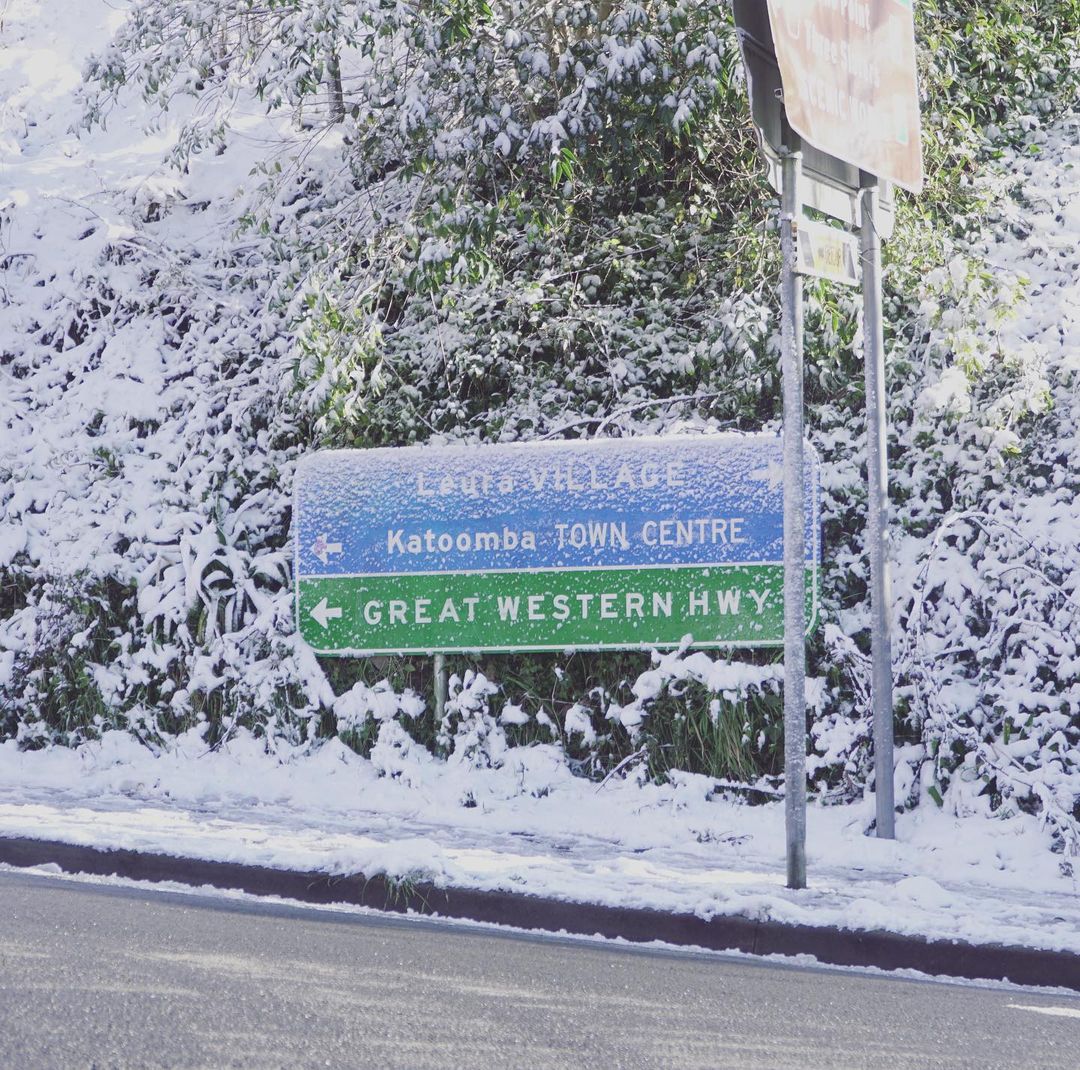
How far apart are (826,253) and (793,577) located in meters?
1.35

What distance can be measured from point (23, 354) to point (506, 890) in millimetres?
6637

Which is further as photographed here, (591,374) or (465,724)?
(591,374)

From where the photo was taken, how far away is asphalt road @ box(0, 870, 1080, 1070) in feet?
11.3

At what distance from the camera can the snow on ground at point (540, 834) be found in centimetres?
527

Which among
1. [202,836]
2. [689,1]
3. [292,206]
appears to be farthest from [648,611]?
[292,206]

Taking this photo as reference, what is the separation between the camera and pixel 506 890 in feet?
17.4

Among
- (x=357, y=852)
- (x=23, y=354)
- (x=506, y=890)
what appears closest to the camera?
(x=506, y=890)

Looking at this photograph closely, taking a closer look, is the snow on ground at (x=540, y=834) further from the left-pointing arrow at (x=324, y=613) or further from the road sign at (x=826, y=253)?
the road sign at (x=826, y=253)

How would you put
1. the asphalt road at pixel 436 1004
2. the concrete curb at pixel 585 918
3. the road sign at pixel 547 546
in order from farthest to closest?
1. the road sign at pixel 547 546
2. the concrete curb at pixel 585 918
3. the asphalt road at pixel 436 1004

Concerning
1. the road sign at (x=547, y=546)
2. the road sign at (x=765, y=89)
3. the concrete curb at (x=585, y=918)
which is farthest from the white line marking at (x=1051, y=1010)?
the road sign at (x=765, y=89)

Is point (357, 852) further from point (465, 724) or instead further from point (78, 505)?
point (78, 505)

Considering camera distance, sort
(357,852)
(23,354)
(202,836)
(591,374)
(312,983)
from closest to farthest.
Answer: (312,983)
(357,852)
(202,836)
(591,374)
(23,354)

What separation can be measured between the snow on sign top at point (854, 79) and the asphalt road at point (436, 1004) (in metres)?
3.25

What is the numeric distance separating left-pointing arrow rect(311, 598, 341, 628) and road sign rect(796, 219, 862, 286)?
3.41m
